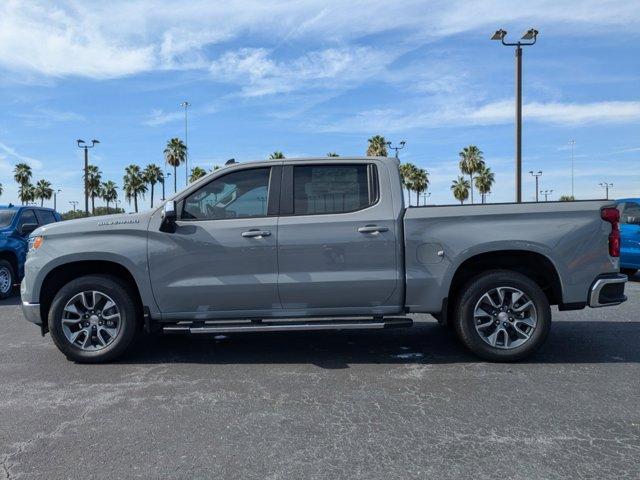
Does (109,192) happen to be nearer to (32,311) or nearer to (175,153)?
(175,153)

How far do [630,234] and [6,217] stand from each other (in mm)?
12596

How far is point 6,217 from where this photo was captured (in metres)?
11.0

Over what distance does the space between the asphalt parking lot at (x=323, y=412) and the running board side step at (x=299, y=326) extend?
15.7 inches

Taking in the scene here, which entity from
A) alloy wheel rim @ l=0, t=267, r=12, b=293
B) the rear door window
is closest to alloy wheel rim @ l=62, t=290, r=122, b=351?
the rear door window

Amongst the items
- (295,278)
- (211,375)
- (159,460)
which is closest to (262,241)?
(295,278)

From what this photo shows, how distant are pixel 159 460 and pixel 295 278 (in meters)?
2.28

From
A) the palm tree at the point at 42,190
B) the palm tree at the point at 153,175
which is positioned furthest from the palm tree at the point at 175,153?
the palm tree at the point at 42,190

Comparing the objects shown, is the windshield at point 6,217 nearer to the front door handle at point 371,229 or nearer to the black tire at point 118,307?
the black tire at point 118,307

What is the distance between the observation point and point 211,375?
5.06m

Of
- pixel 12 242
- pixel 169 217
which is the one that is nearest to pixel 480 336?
pixel 169 217

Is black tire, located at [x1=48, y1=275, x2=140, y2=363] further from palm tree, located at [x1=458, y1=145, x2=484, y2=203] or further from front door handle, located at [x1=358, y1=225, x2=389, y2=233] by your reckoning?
palm tree, located at [x1=458, y1=145, x2=484, y2=203]

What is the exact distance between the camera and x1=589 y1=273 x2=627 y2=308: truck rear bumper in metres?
5.20

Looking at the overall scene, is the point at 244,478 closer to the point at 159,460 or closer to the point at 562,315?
the point at 159,460

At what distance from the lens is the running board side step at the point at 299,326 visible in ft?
16.8
